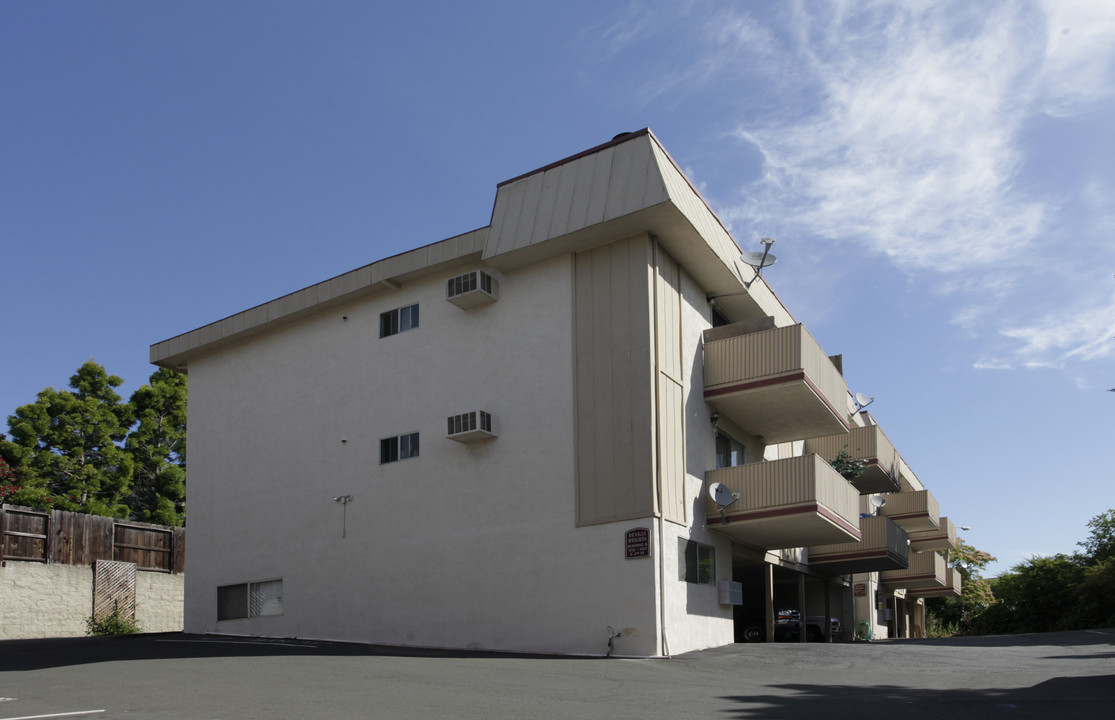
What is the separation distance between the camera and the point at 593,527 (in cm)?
1948

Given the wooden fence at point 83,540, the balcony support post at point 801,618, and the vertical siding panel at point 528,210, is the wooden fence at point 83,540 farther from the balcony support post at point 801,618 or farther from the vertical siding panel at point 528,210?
the balcony support post at point 801,618

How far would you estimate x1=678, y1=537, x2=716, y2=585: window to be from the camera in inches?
779

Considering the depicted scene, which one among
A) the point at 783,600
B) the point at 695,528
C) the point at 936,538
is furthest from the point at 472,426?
the point at 936,538

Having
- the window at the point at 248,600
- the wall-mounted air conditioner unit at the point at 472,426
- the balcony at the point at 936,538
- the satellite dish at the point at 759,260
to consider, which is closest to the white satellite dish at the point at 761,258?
the satellite dish at the point at 759,260

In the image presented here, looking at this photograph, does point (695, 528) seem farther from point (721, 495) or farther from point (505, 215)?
point (505, 215)

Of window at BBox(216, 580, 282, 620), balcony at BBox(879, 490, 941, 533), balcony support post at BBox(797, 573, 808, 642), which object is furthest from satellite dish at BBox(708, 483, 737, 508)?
balcony at BBox(879, 490, 941, 533)

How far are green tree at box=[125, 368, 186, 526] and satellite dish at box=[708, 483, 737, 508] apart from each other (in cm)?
2522

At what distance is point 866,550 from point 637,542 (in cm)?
1155

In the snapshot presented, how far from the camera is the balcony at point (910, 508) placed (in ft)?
A: 119

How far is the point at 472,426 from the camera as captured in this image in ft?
69.4

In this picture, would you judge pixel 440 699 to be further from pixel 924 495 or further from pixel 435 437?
pixel 924 495

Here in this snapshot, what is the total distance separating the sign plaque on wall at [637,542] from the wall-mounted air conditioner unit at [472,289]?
242 inches

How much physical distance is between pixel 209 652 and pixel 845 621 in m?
21.9

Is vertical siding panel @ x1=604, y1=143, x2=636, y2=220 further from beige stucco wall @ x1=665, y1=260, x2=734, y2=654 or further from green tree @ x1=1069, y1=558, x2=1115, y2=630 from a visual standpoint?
green tree @ x1=1069, y1=558, x2=1115, y2=630
